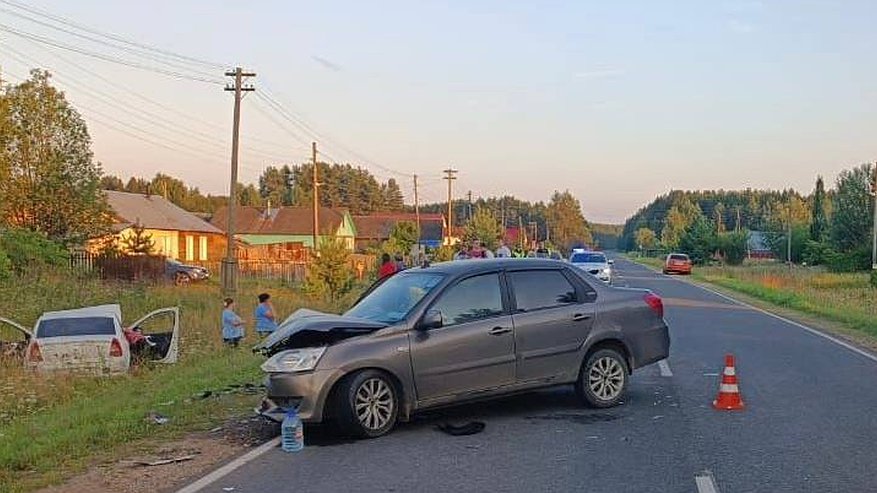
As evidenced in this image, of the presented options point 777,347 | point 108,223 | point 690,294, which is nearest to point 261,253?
point 108,223

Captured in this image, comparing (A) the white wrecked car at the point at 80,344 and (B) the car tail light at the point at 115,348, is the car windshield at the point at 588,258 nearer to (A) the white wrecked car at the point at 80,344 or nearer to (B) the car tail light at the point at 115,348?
(A) the white wrecked car at the point at 80,344

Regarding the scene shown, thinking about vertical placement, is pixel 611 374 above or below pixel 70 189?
below

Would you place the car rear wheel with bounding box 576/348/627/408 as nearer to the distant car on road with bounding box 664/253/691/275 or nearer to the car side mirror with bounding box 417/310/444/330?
the car side mirror with bounding box 417/310/444/330

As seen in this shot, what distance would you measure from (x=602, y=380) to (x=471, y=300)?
1.81 meters

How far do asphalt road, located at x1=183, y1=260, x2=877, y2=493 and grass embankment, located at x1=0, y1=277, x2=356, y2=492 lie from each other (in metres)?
1.64

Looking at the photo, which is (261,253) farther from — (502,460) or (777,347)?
(502,460)

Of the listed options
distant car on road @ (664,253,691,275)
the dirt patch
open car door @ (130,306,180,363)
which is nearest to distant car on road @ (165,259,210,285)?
open car door @ (130,306,180,363)

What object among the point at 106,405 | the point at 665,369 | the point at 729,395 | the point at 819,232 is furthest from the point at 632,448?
the point at 819,232

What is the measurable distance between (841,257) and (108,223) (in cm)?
4382

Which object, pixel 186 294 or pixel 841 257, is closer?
pixel 186 294

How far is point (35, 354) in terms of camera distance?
1612 cm

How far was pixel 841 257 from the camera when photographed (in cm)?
6169

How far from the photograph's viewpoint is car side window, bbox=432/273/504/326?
9.84 metres

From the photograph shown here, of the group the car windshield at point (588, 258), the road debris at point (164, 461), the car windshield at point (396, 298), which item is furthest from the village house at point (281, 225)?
the road debris at point (164, 461)
